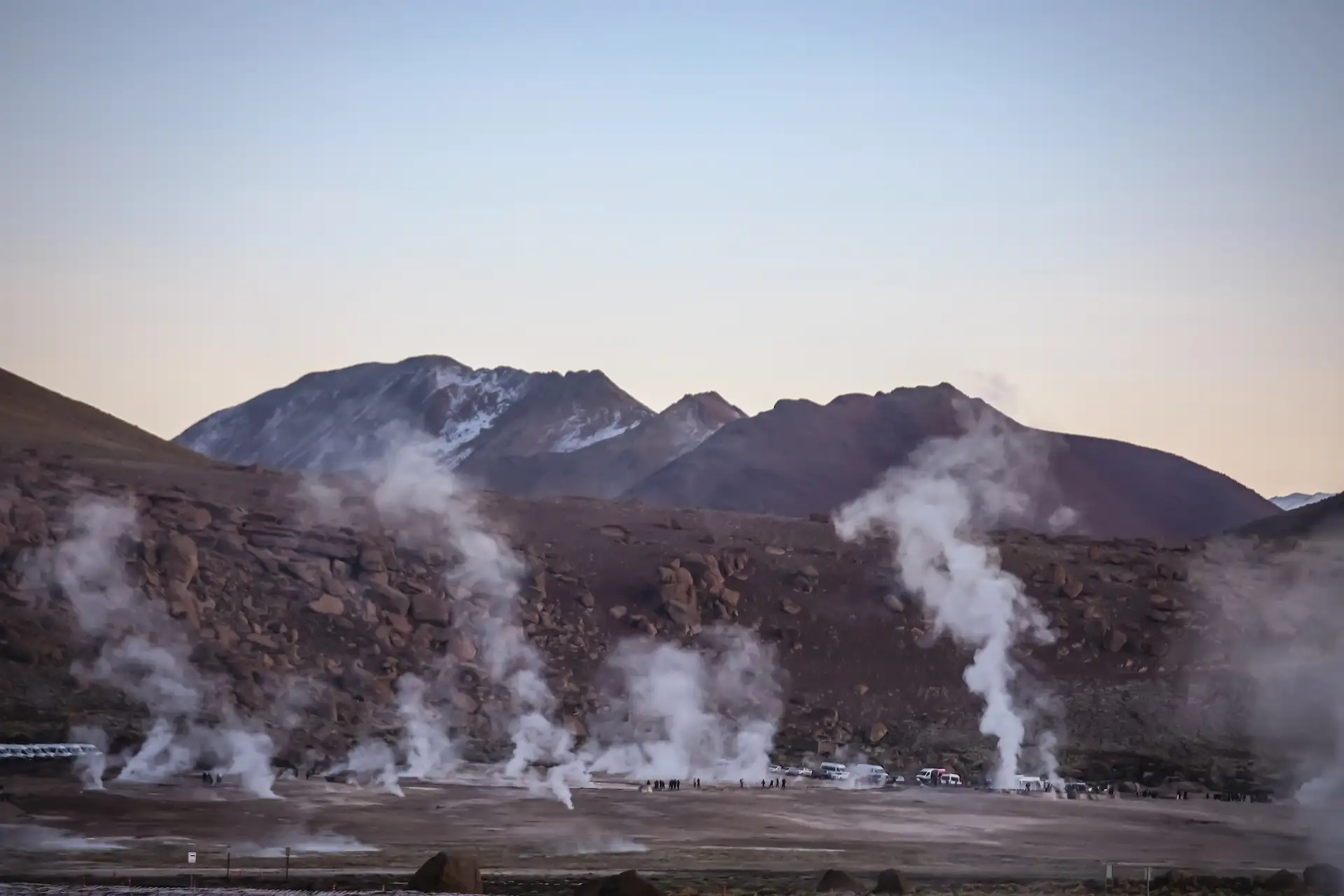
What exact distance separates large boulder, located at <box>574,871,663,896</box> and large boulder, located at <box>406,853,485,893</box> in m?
3.34

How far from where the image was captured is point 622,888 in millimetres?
49875

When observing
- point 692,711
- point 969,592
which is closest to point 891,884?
point 692,711

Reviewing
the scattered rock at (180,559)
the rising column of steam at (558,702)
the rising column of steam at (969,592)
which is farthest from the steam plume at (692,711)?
the scattered rock at (180,559)

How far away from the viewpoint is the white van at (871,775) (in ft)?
286

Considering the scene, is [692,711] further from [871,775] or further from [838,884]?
[838,884]

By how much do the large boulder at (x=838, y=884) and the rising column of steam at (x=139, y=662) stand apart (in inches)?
1063

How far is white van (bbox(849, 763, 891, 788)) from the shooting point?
286ft

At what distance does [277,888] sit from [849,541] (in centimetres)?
7592

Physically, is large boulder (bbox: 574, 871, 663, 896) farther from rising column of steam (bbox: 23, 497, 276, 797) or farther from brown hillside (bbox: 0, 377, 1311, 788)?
brown hillside (bbox: 0, 377, 1311, 788)

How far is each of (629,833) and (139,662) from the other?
33.0 meters

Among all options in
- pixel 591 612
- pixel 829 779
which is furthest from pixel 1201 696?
pixel 591 612

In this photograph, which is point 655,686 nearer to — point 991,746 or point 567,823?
point 991,746

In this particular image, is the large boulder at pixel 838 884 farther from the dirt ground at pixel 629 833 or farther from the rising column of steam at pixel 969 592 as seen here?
the rising column of steam at pixel 969 592

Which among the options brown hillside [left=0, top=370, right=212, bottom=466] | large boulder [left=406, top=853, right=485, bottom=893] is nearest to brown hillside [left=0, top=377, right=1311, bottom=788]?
brown hillside [left=0, top=370, right=212, bottom=466]
